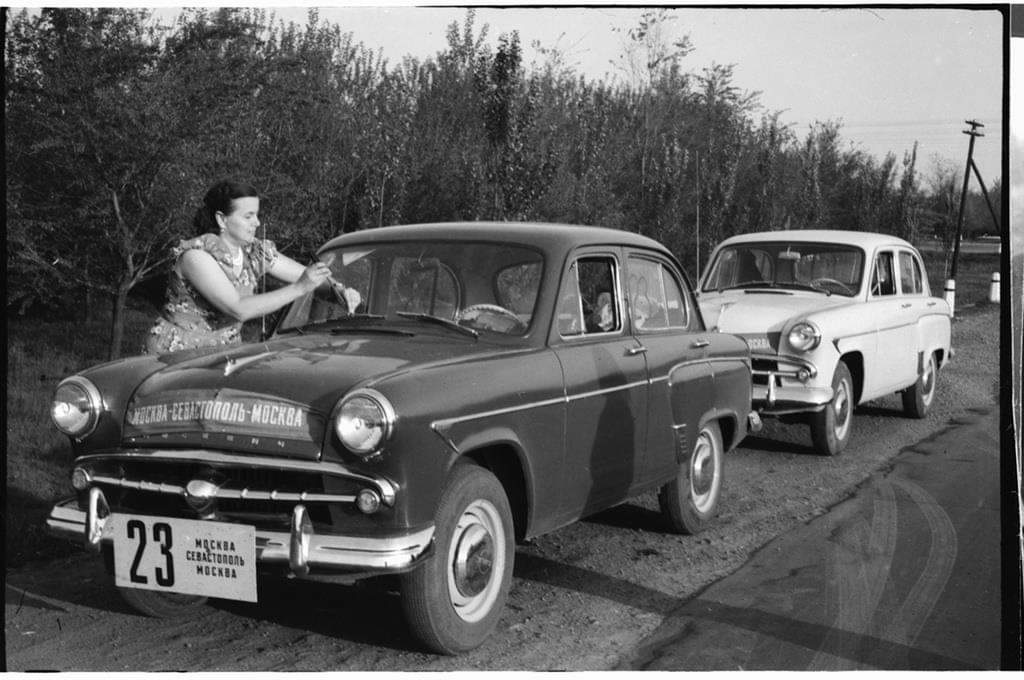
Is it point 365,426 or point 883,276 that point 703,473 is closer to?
point 365,426

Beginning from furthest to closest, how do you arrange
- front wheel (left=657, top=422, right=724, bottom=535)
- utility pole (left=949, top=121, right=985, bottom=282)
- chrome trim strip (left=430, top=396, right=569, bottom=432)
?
1. utility pole (left=949, top=121, right=985, bottom=282)
2. front wheel (left=657, top=422, right=724, bottom=535)
3. chrome trim strip (left=430, top=396, right=569, bottom=432)

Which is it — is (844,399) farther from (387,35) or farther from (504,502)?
(504,502)

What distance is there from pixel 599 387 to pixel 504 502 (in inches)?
36.0

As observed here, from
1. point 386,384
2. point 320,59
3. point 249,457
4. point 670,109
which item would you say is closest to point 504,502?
point 386,384

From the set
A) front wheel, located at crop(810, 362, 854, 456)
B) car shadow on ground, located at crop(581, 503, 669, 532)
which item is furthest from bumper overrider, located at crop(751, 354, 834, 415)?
car shadow on ground, located at crop(581, 503, 669, 532)

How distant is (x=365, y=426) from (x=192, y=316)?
184cm

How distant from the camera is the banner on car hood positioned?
12.5ft

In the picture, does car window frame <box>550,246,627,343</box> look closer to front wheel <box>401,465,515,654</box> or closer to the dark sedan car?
the dark sedan car

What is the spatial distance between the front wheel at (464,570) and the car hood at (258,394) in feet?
1.71

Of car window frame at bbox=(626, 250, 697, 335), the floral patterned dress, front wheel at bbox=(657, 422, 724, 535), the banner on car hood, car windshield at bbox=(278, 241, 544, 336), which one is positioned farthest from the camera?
front wheel at bbox=(657, 422, 724, 535)

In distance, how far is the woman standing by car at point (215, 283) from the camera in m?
5.09

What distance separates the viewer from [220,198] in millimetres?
5203

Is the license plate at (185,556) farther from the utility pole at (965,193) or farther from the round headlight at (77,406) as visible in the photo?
the utility pole at (965,193)

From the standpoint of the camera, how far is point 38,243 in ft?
30.2
